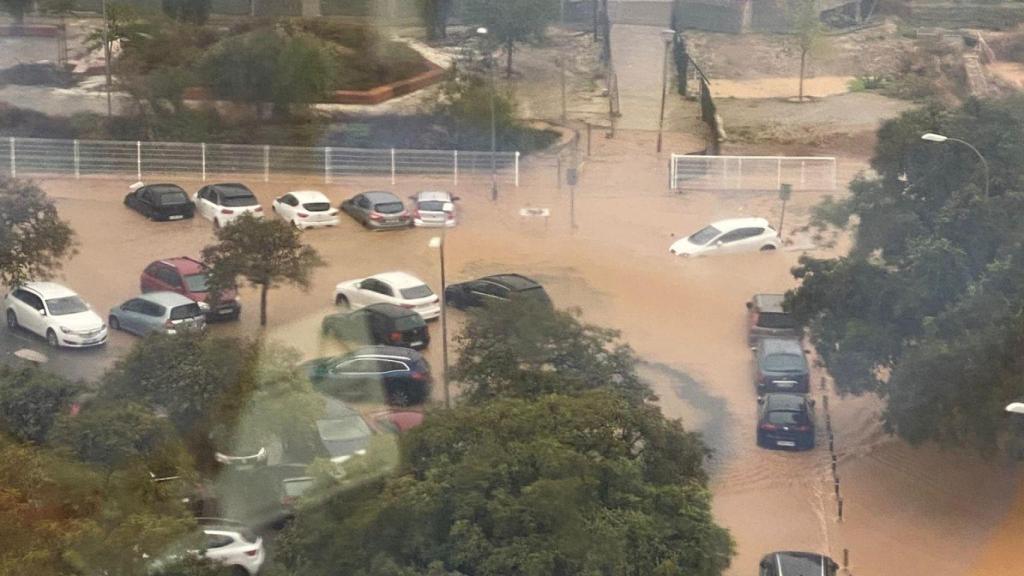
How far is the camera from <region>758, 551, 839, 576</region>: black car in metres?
8.38

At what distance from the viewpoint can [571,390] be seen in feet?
30.0

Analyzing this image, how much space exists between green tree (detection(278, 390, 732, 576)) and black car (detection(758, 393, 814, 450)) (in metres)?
2.32

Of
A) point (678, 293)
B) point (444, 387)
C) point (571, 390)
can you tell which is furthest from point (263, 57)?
point (571, 390)

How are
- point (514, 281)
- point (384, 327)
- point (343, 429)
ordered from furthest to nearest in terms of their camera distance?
point (514, 281) < point (384, 327) < point (343, 429)

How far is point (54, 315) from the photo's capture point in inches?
461

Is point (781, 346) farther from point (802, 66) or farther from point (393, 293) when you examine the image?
point (802, 66)

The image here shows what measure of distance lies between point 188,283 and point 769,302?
4990mm

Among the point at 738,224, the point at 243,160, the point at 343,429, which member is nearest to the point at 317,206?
the point at 243,160

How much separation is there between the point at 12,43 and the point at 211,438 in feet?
53.9

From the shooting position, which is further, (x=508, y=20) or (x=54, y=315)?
(x=508, y=20)

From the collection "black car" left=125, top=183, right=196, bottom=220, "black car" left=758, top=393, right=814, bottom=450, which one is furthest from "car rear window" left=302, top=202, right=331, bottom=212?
"black car" left=758, top=393, right=814, bottom=450

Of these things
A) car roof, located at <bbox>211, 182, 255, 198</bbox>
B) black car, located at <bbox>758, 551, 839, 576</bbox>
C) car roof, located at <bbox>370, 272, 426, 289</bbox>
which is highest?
car roof, located at <bbox>211, 182, 255, 198</bbox>

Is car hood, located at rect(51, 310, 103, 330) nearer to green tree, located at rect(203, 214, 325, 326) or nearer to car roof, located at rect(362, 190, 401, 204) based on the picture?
green tree, located at rect(203, 214, 325, 326)

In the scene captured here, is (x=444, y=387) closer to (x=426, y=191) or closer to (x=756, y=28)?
(x=426, y=191)
